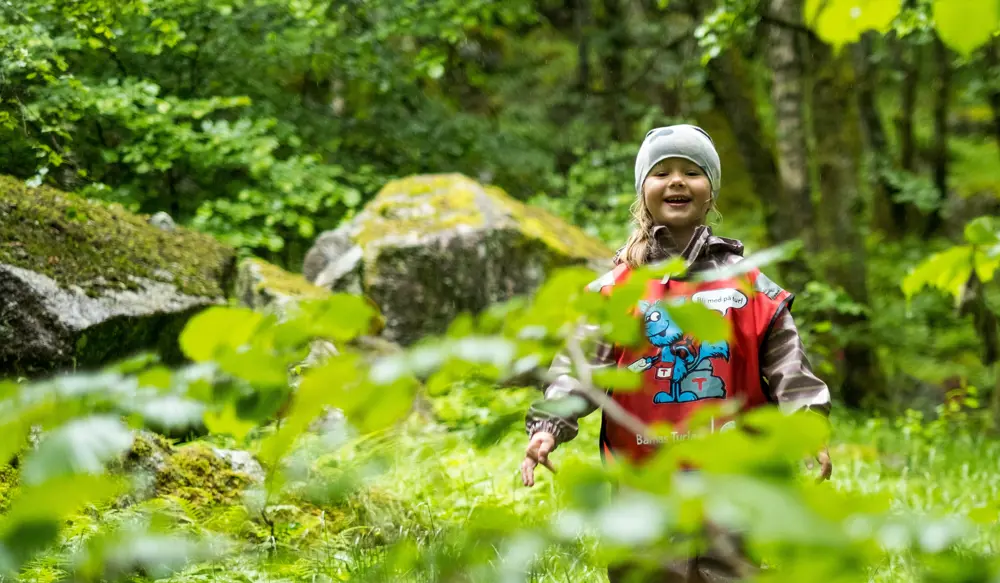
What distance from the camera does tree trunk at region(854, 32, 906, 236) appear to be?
11794mm

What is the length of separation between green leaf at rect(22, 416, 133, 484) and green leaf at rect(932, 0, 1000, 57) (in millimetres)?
Result: 825

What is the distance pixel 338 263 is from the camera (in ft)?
21.1

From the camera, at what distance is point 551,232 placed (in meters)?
6.86

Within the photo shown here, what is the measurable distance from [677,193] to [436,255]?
12.4ft

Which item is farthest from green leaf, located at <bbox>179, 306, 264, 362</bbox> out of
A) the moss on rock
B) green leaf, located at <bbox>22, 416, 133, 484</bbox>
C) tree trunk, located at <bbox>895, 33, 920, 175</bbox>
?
tree trunk, located at <bbox>895, 33, 920, 175</bbox>

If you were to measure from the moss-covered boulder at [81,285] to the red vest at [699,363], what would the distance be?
284 cm

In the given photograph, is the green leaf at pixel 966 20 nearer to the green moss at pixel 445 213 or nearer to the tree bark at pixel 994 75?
the green moss at pixel 445 213

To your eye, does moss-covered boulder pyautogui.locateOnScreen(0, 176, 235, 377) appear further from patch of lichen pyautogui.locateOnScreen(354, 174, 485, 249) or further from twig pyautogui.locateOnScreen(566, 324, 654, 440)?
twig pyautogui.locateOnScreen(566, 324, 654, 440)

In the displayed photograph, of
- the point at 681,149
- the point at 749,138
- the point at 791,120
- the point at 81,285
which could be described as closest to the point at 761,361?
the point at 681,149

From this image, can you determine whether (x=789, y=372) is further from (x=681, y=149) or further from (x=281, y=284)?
(x=281, y=284)

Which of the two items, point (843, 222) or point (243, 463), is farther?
point (843, 222)

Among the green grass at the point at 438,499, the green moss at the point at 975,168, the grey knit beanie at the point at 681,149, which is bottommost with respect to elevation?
the green grass at the point at 438,499

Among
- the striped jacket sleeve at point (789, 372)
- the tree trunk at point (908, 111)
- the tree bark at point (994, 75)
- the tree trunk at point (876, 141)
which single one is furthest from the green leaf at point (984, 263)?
the tree trunk at point (908, 111)

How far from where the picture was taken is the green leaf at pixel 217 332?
837 mm
